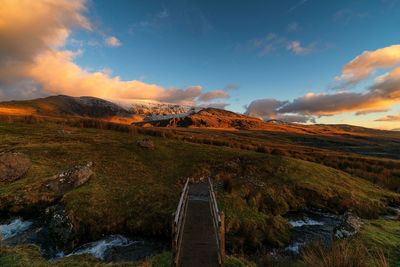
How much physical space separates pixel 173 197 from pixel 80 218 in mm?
7480

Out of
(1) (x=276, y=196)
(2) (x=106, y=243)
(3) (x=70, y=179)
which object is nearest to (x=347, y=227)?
(1) (x=276, y=196)

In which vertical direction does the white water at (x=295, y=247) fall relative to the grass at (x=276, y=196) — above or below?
below

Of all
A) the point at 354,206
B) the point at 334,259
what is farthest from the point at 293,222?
the point at 334,259

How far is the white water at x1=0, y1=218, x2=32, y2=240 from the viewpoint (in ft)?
57.1

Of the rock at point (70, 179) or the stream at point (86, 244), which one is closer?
the stream at point (86, 244)

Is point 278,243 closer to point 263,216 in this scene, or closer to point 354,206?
point 263,216

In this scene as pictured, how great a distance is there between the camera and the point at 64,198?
21.1 metres

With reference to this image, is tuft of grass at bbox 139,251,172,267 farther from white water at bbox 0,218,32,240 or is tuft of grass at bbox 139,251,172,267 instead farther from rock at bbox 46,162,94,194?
rock at bbox 46,162,94,194

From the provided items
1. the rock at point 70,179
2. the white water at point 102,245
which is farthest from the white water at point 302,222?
the rock at point 70,179

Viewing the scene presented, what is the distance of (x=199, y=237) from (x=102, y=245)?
6897 millimetres

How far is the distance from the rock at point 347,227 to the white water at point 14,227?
2144 cm

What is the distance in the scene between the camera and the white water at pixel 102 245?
15936mm

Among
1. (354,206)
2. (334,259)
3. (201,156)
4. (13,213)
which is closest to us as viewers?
(334,259)

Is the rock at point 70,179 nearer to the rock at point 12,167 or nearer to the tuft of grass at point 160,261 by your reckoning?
the rock at point 12,167
